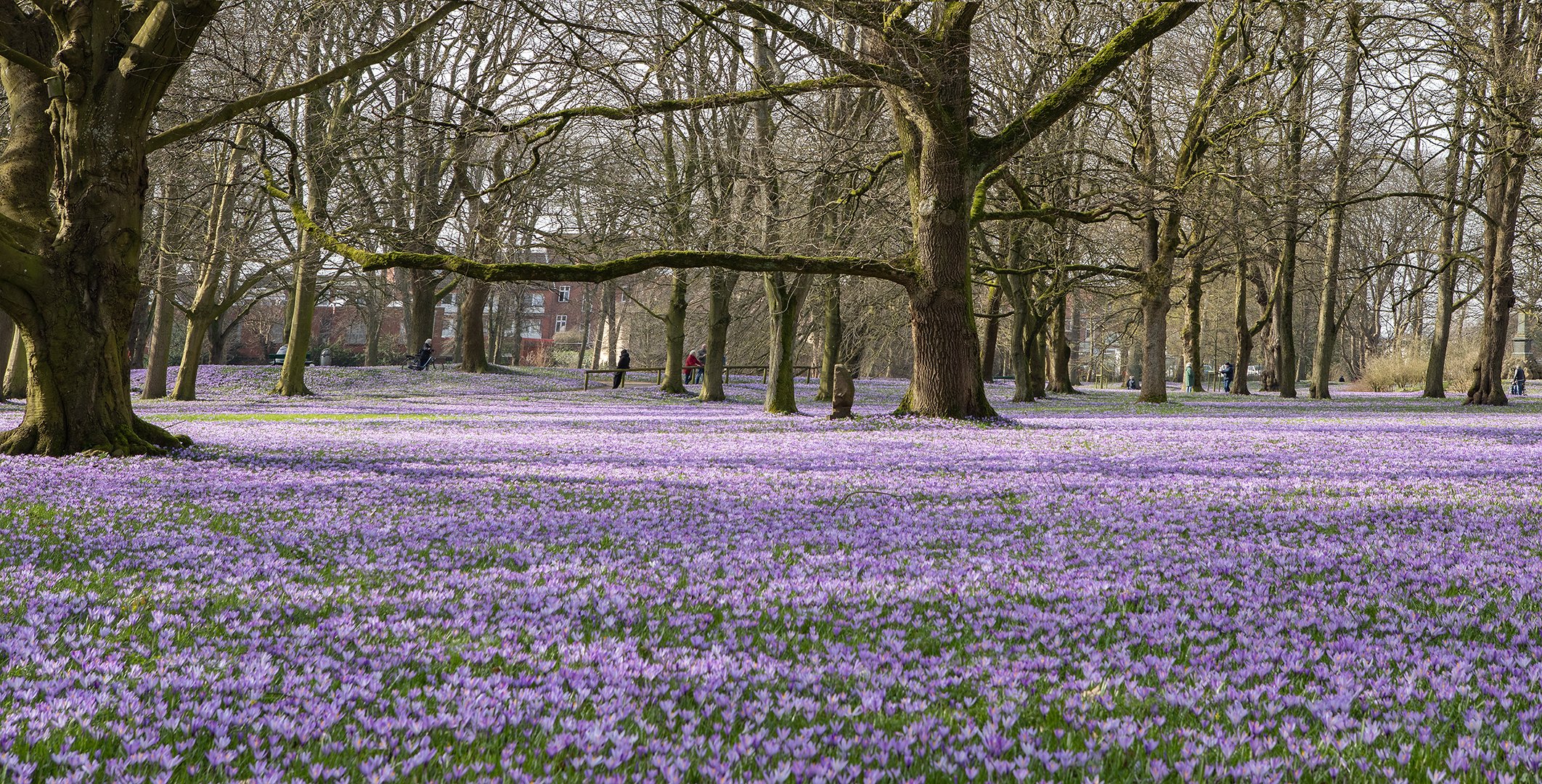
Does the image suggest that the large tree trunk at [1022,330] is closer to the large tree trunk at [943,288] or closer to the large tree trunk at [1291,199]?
the large tree trunk at [1291,199]

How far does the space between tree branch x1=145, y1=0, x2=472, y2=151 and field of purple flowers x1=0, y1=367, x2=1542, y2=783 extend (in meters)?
4.08

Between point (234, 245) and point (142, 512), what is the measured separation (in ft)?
63.1

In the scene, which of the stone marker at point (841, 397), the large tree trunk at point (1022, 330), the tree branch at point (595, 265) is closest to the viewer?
the tree branch at point (595, 265)

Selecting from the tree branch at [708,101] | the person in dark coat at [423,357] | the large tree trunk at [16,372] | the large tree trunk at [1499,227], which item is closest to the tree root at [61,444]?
the tree branch at [708,101]

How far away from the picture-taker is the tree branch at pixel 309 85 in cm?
1142

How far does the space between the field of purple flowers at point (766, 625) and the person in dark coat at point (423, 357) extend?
31.2m

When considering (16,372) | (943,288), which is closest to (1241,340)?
(943,288)

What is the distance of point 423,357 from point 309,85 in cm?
3033

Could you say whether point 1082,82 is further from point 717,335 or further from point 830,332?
point 717,335

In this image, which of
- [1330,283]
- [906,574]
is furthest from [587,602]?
[1330,283]

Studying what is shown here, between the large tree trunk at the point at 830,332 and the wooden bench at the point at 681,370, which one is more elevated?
the large tree trunk at the point at 830,332

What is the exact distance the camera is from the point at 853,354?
43562 millimetres

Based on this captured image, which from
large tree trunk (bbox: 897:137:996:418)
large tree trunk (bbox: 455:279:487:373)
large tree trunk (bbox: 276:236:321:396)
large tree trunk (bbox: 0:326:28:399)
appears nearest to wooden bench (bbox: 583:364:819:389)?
large tree trunk (bbox: 455:279:487:373)

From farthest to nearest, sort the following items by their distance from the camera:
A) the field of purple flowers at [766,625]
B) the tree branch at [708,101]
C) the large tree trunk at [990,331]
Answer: the large tree trunk at [990,331]
the tree branch at [708,101]
the field of purple flowers at [766,625]
